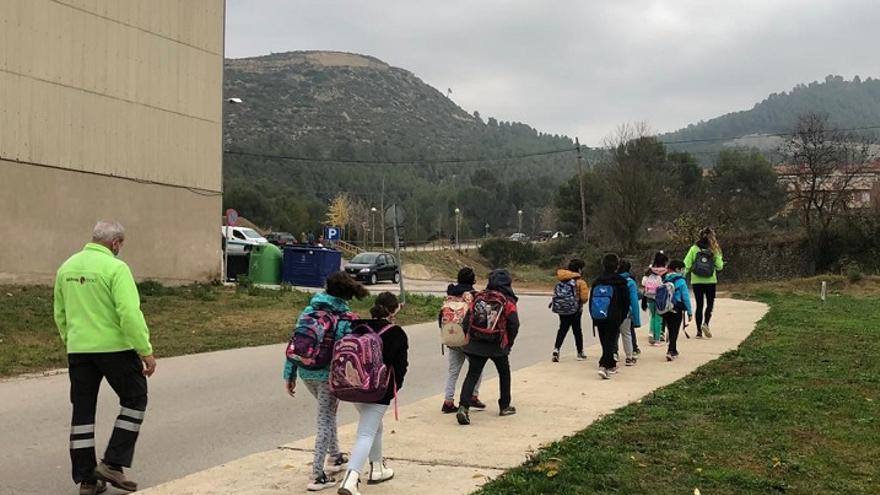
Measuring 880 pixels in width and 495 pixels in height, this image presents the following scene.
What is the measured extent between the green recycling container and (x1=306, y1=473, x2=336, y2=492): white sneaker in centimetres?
2307

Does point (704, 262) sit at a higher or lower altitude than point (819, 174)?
lower

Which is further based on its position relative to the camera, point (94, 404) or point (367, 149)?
point (367, 149)

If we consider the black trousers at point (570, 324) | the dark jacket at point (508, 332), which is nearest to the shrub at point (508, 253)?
the black trousers at point (570, 324)

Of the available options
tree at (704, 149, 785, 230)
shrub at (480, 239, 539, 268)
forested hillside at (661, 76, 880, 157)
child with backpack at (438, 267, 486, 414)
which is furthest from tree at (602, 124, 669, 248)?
forested hillside at (661, 76, 880, 157)

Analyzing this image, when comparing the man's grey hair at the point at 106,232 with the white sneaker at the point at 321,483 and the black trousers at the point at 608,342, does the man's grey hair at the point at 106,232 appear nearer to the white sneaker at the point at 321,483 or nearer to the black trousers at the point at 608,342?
the white sneaker at the point at 321,483

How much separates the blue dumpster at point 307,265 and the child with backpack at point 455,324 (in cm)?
2080

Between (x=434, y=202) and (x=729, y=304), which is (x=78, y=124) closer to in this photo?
(x=729, y=304)

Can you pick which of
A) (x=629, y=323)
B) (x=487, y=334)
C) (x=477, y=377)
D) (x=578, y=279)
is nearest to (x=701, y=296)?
(x=629, y=323)

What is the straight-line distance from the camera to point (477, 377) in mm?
7848

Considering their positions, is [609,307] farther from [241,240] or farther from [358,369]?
[241,240]

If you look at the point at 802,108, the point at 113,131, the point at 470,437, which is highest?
the point at 802,108

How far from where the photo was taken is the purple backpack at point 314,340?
5430 millimetres

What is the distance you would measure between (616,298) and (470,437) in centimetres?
372

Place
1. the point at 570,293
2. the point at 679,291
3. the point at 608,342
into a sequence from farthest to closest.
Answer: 1. the point at 679,291
2. the point at 570,293
3. the point at 608,342
